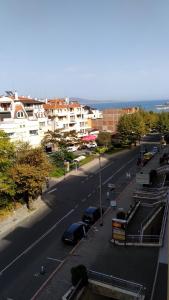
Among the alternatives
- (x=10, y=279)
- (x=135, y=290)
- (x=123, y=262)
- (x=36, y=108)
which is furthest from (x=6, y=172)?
(x=36, y=108)

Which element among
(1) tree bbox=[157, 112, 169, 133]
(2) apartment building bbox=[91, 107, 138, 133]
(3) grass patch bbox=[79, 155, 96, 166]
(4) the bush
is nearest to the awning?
(2) apartment building bbox=[91, 107, 138, 133]

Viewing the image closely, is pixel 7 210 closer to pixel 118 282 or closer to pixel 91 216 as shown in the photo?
pixel 91 216

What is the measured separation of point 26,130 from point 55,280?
147 ft

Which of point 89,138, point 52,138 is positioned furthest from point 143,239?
point 89,138

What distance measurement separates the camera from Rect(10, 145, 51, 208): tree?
33.6 meters

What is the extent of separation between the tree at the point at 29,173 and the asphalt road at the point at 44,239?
329 cm

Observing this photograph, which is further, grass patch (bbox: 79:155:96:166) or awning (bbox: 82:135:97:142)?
awning (bbox: 82:135:97:142)

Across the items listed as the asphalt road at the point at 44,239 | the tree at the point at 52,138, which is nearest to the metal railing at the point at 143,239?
the asphalt road at the point at 44,239

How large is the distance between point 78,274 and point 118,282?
2783mm

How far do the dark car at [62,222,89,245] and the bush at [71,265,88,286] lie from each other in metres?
7.32

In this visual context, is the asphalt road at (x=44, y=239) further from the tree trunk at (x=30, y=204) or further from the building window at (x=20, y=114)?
the building window at (x=20, y=114)

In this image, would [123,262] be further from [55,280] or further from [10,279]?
[10,279]

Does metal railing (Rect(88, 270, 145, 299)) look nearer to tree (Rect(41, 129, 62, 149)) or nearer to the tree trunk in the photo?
the tree trunk

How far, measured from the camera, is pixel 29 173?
33562 mm
